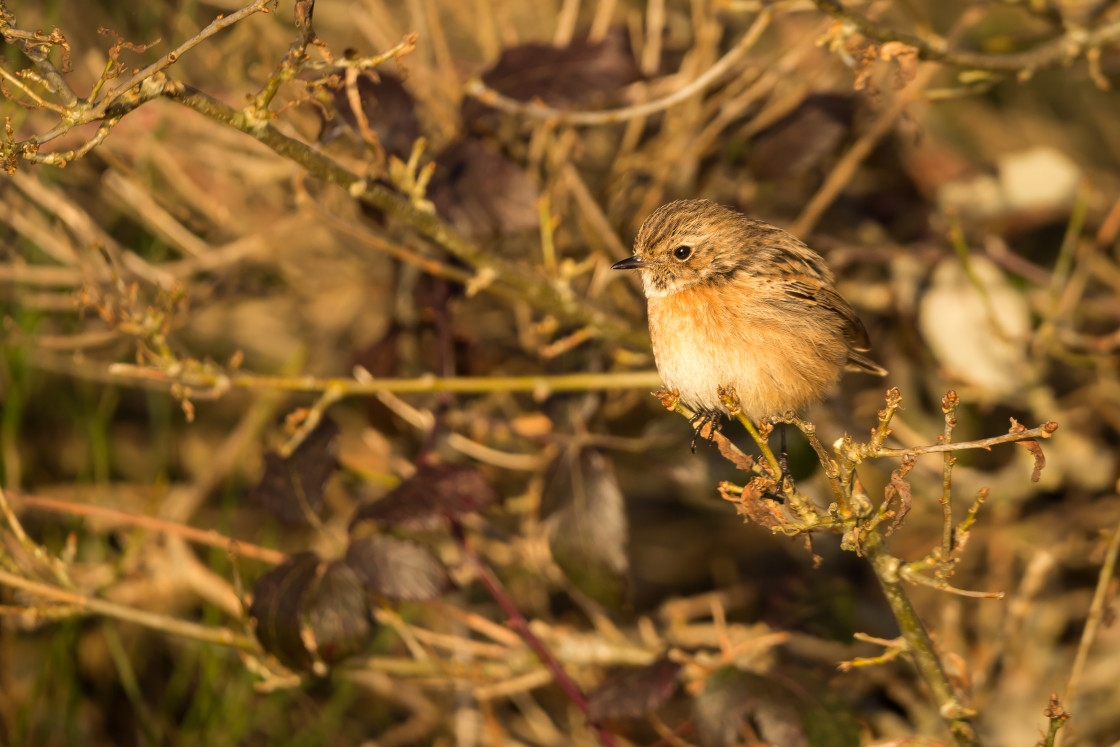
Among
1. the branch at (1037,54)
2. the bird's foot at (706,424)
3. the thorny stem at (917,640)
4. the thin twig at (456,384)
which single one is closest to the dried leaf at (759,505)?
the thorny stem at (917,640)

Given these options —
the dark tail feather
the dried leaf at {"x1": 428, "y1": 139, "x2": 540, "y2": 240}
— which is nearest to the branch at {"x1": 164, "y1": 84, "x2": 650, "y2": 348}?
the dried leaf at {"x1": 428, "y1": 139, "x2": 540, "y2": 240}

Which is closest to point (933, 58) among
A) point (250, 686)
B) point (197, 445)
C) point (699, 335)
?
point (699, 335)

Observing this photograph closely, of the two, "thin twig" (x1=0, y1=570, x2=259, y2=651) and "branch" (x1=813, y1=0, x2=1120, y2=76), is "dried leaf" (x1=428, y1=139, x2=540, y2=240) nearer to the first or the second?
"branch" (x1=813, y1=0, x2=1120, y2=76)

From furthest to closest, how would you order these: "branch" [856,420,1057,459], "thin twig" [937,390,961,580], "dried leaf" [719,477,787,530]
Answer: "dried leaf" [719,477,787,530], "thin twig" [937,390,961,580], "branch" [856,420,1057,459]

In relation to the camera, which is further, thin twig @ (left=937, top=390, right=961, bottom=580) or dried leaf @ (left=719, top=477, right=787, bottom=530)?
dried leaf @ (left=719, top=477, right=787, bottom=530)

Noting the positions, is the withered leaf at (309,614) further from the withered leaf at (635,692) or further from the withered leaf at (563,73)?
the withered leaf at (563,73)

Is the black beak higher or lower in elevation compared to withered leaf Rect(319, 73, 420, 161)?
lower
